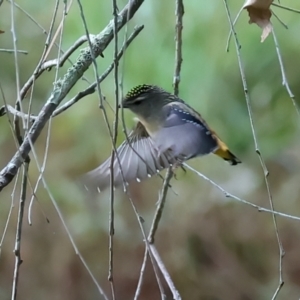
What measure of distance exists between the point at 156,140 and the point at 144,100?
0.08 m

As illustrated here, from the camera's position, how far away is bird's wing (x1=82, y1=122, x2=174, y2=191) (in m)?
0.77

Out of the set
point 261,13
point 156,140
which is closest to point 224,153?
point 156,140

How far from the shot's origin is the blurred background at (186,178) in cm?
115

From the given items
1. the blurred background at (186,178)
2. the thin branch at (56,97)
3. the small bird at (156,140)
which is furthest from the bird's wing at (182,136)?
the blurred background at (186,178)

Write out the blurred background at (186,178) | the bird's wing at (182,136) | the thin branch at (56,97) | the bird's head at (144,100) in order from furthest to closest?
the blurred background at (186,178) → the bird's head at (144,100) → the bird's wing at (182,136) → the thin branch at (56,97)

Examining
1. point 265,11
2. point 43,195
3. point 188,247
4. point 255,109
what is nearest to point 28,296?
point 43,195

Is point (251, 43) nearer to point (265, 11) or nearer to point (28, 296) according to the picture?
point (265, 11)

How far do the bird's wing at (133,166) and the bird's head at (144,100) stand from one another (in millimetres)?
49

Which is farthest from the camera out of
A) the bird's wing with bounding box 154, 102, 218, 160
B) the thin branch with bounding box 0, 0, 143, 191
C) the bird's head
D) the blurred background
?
the blurred background

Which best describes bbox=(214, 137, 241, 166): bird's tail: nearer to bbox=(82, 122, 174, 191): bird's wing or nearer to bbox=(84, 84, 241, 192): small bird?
bbox=(84, 84, 241, 192): small bird

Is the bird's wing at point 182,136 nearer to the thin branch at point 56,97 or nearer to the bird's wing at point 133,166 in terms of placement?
the bird's wing at point 133,166

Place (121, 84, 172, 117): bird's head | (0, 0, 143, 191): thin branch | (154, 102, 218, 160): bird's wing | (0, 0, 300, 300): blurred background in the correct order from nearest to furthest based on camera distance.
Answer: (0, 0, 143, 191): thin branch
(154, 102, 218, 160): bird's wing
(121, 84, 172, 117): bird's head
(0, 0, 300, 300): blurred background

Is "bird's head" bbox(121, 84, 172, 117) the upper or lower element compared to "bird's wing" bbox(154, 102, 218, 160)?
upper

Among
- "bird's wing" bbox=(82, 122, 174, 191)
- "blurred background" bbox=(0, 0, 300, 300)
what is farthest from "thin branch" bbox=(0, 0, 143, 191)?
"blurred background" bbox=(0, 0, 300, 300)
